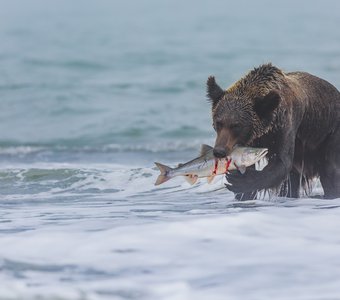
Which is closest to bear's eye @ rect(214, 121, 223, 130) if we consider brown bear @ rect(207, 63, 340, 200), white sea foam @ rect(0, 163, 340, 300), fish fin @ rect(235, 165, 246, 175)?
brown bear @ rect(207, 63, 340, 200)

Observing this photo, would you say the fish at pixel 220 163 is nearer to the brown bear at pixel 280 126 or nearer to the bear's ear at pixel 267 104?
the brown bear at pixel 280 126

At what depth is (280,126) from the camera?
9234 millimetres

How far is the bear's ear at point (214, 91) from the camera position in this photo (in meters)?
9.33

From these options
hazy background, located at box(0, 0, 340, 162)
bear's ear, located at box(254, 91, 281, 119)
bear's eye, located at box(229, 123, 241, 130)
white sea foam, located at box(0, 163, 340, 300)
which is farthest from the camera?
hazy background, located at box(0, 0, 340, 162)

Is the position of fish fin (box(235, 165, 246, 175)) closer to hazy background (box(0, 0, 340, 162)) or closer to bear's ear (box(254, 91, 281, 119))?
bear's ear (box(254, 91, 281, 119))

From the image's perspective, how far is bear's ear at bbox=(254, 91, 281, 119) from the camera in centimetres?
901

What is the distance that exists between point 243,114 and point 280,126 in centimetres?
35

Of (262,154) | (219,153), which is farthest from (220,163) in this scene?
(262,154)

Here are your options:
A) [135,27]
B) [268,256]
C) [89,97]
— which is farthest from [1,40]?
[268,256]

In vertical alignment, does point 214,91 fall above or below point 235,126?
above

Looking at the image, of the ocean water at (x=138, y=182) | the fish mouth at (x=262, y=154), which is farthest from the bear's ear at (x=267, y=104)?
the ocean water at (x=138, y=182)

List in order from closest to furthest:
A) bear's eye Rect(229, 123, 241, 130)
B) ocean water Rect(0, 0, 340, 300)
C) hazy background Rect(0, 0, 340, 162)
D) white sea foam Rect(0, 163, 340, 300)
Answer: white sea foam Rect(0, 163, 340, 300), ocean water Rect(0, 0, 340, 300), bear's eye Rect(229, 123, 241, 130), hazy background Rect(0, 0, 340, 162)

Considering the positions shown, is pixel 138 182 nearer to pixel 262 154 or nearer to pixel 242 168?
pixel 242 168

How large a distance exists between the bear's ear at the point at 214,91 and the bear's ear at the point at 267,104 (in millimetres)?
367
